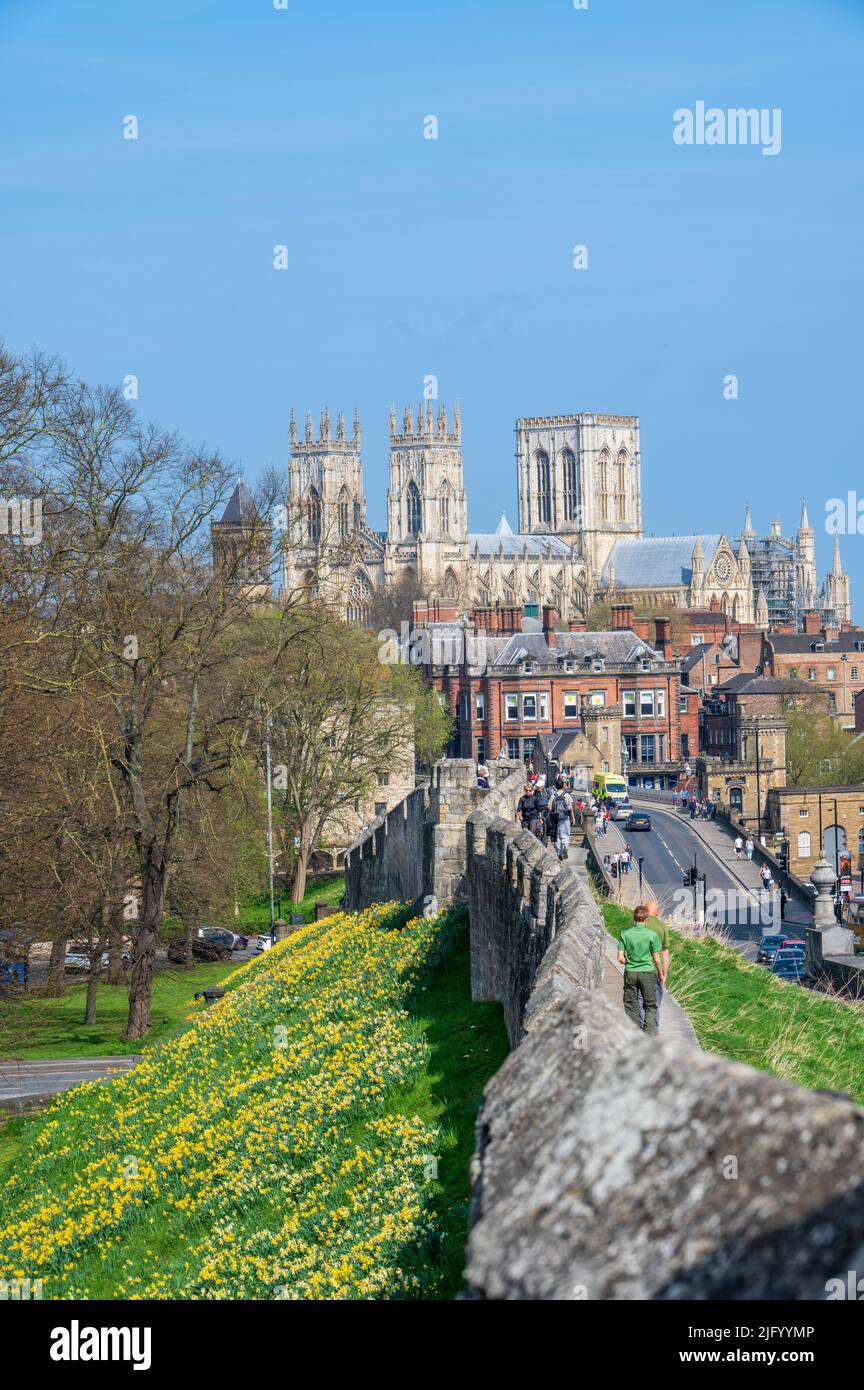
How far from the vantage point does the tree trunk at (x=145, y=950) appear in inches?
1277

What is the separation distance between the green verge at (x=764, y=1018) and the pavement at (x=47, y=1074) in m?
9.24

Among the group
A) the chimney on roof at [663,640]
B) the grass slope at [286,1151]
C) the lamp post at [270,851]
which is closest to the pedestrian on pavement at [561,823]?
the grass slope at [286,1151]

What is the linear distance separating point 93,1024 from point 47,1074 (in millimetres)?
6380

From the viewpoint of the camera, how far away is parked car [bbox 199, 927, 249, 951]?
5109 cm

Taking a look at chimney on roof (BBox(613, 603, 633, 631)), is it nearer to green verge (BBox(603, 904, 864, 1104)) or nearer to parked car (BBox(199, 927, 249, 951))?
parked car (BBox(199, 927, 249, 951))

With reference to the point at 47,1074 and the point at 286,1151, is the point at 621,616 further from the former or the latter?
the point at 286,1151

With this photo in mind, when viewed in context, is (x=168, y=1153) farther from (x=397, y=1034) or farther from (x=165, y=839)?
(x=165, y=839)

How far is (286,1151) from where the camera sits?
15.2 m

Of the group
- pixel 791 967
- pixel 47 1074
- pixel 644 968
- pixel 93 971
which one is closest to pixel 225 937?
pixel 93 971

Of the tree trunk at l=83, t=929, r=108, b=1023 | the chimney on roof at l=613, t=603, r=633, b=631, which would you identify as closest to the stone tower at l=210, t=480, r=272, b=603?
the tree trunk at l=83, t=929, r=108, b=1023

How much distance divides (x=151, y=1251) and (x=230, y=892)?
2938 centimetres

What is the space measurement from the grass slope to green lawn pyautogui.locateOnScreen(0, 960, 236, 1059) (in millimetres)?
5634

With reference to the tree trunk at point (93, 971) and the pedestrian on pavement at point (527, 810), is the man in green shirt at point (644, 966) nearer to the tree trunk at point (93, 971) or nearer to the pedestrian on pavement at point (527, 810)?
the pedestrian on pavement at point (527, 810)
